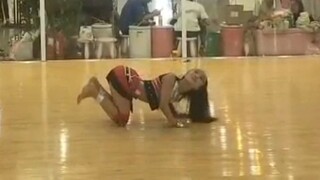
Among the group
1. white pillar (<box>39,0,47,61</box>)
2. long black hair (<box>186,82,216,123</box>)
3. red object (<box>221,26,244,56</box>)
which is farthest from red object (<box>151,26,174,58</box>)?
long black hair (<box>186,82,216,123</box>)

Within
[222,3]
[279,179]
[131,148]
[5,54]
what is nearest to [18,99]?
[131,148]

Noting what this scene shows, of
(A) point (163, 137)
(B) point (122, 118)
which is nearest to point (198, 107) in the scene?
(B) point (122, 118)

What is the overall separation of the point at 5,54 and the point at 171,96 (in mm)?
6455

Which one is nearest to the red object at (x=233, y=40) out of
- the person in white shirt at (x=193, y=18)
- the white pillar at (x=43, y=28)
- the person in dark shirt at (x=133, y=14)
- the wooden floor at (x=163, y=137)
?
the person in white shirt at (x=193, y=18)

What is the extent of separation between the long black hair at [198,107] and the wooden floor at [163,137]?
0.40 feet

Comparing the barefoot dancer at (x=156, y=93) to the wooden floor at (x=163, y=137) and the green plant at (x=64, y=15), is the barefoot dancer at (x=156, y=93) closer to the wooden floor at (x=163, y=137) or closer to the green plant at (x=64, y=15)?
the wooden floor at (x=163, y=137)

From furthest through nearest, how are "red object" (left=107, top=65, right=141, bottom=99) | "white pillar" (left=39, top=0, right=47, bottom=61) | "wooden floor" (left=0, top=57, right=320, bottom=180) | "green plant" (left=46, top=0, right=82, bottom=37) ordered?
"green plant" (left=46, top=0, right=82, bottom=37)
"white pillar" (left=39, top=0, right=47, bottom=61)
"red object" (left=107, top=65, right=141, bottom=99)
"wooden floor" (left=0, top=57, right=320, bottom=180)

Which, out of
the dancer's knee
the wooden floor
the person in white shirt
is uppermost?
the person in white shirt

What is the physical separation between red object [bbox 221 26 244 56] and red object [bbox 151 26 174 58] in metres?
0.77

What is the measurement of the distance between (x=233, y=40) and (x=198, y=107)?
6151 millimetres

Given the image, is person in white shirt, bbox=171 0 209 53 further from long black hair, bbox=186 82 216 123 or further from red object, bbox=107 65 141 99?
red object, bbox=107 65 141 99

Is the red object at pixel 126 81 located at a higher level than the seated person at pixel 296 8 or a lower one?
lower

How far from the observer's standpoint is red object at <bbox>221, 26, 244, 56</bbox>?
10.9 m

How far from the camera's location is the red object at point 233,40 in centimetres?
1091
